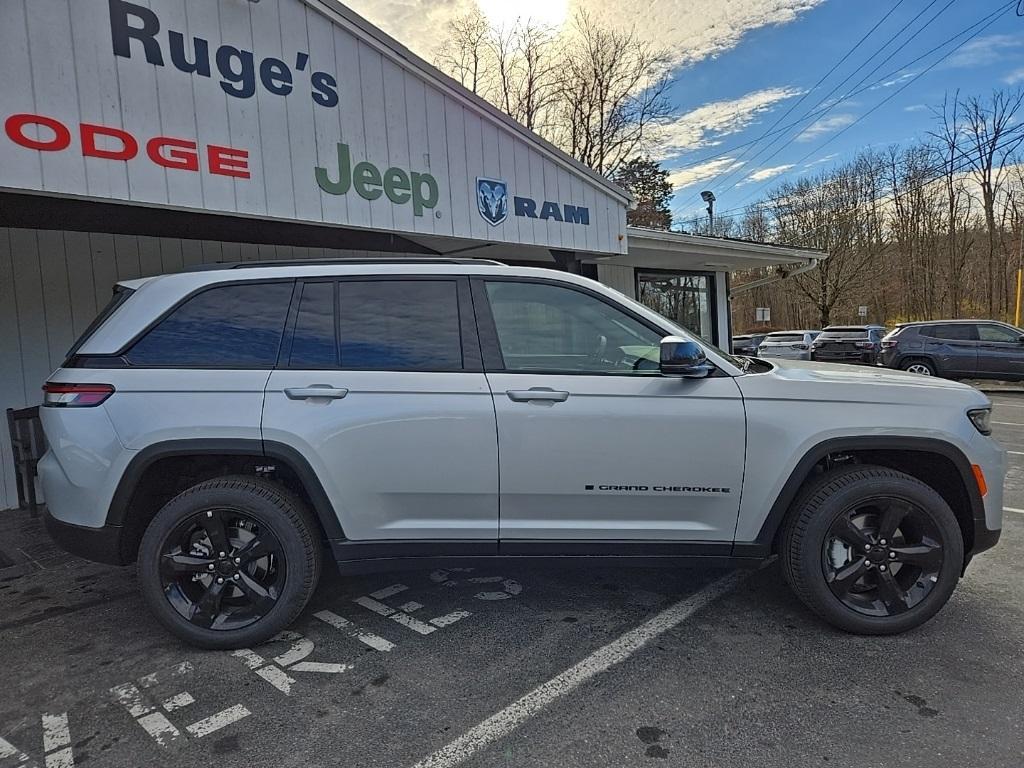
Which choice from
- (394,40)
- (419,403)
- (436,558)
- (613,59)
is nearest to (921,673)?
(436,558)

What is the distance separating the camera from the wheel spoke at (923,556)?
114 inches

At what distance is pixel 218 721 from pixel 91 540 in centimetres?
116

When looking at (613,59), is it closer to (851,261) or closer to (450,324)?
(851,261)

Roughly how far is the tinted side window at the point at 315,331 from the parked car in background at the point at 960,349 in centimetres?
1534

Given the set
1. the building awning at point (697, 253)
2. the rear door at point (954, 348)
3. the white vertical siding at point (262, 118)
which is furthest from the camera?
the rear door at point (954, 348)

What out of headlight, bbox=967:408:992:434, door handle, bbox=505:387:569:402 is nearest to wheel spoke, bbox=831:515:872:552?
headlight, bbox=967:408:992:434

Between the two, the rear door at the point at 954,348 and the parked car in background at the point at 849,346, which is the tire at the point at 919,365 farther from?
the parked car in background at the point at 849,346

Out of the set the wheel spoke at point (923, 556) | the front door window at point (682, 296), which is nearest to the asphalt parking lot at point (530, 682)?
the wheel spoke at point (923, 556)

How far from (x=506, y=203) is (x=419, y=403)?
14.7 feet

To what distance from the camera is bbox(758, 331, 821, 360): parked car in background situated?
2147cm

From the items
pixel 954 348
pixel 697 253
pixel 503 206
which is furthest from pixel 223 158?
pixel 954 348

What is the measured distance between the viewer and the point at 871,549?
290 centimetres

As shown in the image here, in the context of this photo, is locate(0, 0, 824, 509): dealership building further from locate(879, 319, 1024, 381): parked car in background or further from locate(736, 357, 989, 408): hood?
locate(879, 319, 1024, 381): parked car in background

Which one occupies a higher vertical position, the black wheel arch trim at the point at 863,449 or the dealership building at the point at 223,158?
the dealership building at the point at 223,158
